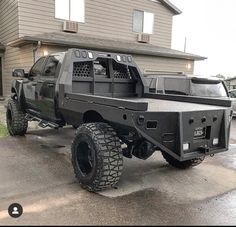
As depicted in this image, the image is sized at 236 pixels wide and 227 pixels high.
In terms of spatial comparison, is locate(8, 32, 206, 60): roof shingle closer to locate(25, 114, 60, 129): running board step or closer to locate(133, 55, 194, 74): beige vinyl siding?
locate(133, 55, 194, 74): beige vinyl siding

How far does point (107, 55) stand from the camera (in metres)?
6.15

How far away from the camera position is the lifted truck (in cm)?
399

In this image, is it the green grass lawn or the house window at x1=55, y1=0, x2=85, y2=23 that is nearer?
the green grass lawn

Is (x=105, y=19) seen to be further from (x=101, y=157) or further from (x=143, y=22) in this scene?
(x=101, y=157)

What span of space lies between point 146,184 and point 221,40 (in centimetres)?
4501

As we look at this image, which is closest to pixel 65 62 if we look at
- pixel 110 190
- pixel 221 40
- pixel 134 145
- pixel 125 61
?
pixel 125 61

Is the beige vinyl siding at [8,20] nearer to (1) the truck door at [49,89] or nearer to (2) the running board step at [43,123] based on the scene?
(2) the running board step at [43,123]

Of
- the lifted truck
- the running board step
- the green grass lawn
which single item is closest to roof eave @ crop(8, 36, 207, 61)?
the green grass lawn

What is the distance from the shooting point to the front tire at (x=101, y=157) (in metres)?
4.10

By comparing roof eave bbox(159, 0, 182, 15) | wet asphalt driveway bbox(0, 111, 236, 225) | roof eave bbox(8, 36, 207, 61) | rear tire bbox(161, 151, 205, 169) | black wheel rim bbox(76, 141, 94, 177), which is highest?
roof eave bbox(159, 0, 182, 15)

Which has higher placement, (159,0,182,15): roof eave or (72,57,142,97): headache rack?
(159,0,182,15): roof eave

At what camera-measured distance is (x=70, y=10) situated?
46.8 ft

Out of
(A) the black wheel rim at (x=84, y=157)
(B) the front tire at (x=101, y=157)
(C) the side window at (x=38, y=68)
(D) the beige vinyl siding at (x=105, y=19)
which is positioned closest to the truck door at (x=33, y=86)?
(C) the side window at (x=38, y=68)

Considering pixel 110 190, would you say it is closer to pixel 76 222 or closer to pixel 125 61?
pixel 76 222
